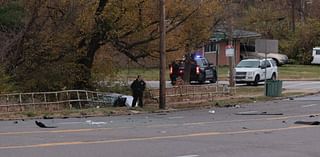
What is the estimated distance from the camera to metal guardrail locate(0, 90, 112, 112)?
27281 millimetres

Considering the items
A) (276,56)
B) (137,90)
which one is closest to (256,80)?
(137,90)

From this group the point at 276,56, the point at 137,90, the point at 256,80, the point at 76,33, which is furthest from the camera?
the point at 276,56

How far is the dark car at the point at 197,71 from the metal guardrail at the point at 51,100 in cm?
1383

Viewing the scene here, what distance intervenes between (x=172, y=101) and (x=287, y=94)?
901cm

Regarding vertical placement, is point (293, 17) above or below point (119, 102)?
above

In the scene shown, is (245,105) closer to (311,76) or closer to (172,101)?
(172,101)

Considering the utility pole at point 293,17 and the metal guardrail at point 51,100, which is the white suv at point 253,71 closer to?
the metal guardrail at point 51,100

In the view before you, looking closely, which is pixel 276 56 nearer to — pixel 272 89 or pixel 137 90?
pixel 272 89

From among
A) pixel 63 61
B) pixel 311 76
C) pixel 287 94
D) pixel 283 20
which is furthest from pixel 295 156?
pixel 283 20

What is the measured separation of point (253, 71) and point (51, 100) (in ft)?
70.1

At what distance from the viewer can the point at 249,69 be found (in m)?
48.8

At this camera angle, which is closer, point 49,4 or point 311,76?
point 49,4

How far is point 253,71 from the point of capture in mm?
48500

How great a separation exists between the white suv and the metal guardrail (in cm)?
1768
